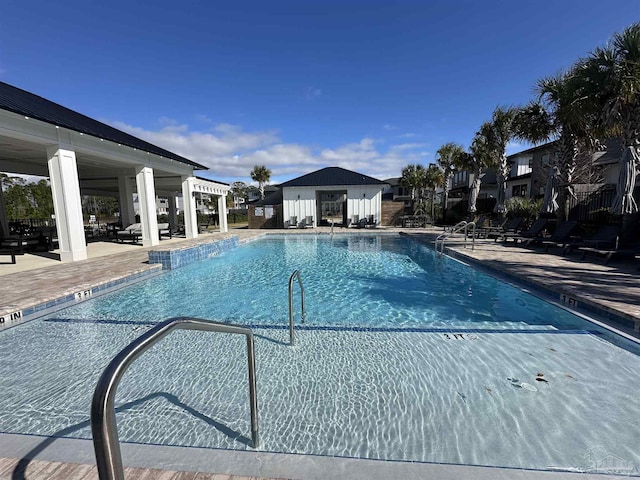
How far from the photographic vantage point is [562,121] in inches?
443

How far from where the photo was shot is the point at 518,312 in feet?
18.1

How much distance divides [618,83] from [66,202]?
59.3ft

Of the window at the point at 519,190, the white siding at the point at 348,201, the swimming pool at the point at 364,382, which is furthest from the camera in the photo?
the window at the point at 519,190

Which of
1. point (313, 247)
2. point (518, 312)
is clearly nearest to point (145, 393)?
point (518, 312)

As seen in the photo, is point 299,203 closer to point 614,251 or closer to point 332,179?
point 332,179

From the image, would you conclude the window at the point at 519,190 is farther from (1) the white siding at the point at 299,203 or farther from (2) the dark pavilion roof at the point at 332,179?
(1) the white siding at the point at 299,203

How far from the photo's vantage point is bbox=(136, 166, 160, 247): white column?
43.8 feet

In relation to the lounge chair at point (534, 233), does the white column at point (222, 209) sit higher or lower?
higher

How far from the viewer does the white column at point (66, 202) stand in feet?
30.3

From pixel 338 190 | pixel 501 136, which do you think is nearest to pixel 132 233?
pixel 338 190

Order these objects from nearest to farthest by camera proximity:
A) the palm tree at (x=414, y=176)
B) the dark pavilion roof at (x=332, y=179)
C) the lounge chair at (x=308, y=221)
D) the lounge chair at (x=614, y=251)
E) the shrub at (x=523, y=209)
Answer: the lounge chair at (x=614, y=251), the shrub at (x=523, y=209), the dark pavilion roof at (x=332, y=179), the lounge chair at (x=308, y=221), the palm tree at (x=414, y=176)

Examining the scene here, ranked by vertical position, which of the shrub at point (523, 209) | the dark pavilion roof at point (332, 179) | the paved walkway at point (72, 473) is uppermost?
the dark pavilion roof at point (332, 179)

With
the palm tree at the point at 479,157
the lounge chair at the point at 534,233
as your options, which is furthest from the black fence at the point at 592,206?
the palm tree at the point at 479,157

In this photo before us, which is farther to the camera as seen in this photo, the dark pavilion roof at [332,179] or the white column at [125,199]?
the dark pavilion roof at [332,179]
